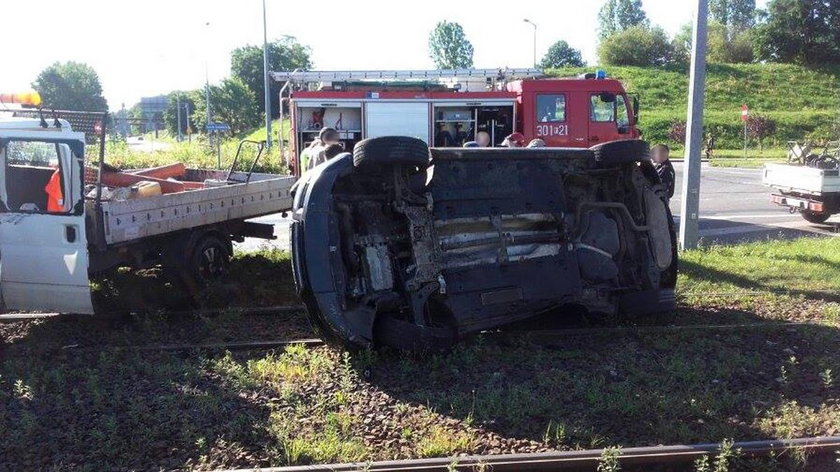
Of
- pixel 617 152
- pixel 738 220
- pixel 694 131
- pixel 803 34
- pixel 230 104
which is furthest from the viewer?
pixel 803 34

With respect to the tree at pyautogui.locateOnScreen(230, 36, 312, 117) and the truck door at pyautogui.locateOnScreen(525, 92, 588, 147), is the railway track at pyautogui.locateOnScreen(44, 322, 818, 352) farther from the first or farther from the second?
the tree at pyautogui.locateOnScreen(230, 36, 312, 117)

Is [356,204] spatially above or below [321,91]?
below

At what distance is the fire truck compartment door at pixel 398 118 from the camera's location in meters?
16.6

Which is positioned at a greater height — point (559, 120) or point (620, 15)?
point (620, 15)

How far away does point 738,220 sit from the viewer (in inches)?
637

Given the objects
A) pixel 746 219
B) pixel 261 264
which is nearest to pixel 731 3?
pixel 746 219

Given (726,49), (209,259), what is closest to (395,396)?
(209,259)

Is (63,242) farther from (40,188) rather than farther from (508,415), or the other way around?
(508,415)

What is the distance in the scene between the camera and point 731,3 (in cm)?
12112

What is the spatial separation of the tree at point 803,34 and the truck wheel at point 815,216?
58848 mm

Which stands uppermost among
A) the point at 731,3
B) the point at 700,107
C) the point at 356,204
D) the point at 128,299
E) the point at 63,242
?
the point at 731,3

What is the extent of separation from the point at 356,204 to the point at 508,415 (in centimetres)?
216

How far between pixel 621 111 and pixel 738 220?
3381mm

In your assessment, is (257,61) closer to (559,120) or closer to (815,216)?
(559,120)
